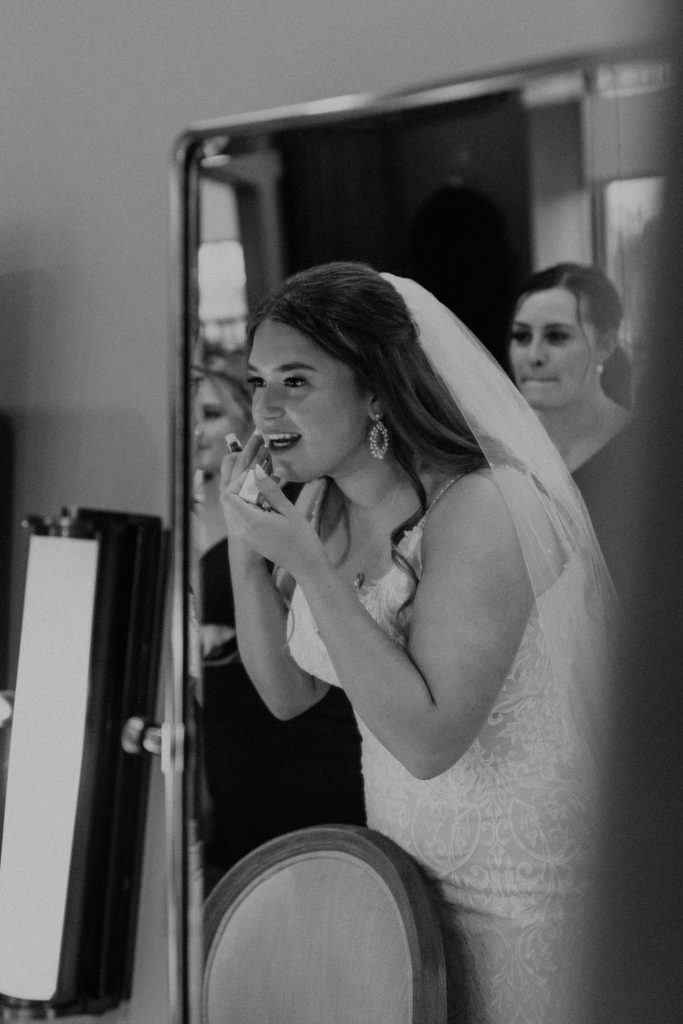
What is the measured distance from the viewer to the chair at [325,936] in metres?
0.73

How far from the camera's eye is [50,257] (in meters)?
1.01

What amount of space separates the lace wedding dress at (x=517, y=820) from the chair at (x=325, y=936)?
1.0 inches

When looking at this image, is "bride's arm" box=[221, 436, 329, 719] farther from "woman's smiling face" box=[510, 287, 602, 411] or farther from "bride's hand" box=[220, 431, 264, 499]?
"woman's smiling face" box=[510, 287, 602, 411]

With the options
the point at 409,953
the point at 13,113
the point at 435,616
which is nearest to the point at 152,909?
the point at 409,953

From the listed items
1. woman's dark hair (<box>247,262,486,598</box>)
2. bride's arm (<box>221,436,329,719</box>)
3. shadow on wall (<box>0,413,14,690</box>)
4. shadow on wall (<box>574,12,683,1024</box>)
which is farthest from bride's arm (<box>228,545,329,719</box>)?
shadow on wall (<box>0,413,14,690</box>)

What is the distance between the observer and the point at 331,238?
29.5 inches

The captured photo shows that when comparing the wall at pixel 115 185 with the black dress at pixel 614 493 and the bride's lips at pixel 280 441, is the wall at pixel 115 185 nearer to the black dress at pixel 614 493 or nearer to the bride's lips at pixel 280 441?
the bride's lips at pixel 280 441

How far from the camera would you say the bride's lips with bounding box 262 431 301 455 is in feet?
2.52

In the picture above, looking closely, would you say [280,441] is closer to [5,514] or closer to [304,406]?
[304,406]

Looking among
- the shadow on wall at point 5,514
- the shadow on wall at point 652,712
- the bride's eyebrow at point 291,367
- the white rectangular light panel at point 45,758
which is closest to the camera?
the shadow on wall at point 652,712

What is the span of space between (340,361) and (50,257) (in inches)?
15.7

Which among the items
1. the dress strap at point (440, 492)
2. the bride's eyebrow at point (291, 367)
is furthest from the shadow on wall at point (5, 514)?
the dress strap at point (440, 492)

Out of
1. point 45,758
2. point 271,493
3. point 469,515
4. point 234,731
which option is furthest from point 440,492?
point 45,758

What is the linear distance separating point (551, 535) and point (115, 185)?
0.51 meters
